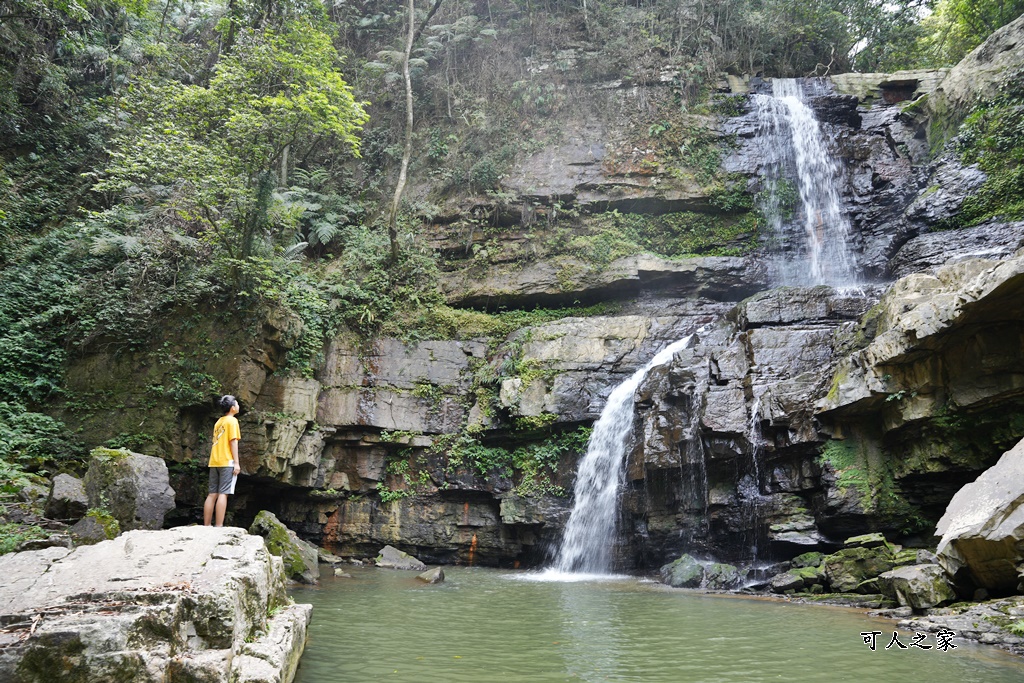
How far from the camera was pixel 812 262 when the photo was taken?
656 inches

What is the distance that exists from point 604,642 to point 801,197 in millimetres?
15255

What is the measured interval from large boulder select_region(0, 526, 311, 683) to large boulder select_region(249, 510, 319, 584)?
5.03 metres

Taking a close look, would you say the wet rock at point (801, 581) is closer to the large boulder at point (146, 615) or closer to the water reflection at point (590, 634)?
the water reflection at point (590, 634)

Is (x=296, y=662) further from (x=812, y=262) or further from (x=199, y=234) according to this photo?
(x=812, y=262)

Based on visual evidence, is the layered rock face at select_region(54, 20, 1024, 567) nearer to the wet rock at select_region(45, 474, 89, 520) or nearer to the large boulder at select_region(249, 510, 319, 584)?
the large boulder at select_region(249, 510, 319, 584)

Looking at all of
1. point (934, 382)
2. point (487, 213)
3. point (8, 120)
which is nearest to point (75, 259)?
point (8, 120)

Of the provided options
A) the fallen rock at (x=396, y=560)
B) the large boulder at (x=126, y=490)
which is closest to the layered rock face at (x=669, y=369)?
the fallen rock at (x=396, y=560)

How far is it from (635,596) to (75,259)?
1417 cm

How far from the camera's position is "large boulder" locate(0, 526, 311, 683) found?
9.62ft

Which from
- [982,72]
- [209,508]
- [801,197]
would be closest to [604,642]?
[209,508]

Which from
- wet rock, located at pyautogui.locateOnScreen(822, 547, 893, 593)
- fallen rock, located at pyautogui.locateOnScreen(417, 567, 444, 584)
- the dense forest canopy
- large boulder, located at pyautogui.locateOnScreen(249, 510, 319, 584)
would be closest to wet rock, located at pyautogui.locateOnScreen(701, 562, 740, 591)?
wet rock, located at pyautogui.locateOnScreen(822, 547, 893, 593)

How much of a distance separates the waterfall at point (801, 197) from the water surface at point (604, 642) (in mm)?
10363

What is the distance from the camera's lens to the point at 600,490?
12867 millimetres

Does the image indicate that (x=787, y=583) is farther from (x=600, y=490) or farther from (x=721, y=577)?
(x=600, y=490)
